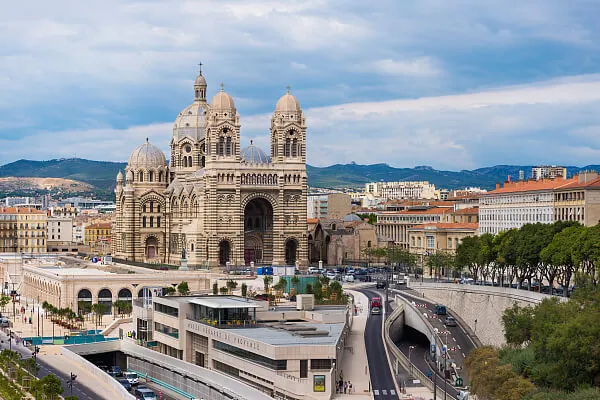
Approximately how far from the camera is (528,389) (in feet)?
203

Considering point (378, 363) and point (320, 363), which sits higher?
point (320, 363)

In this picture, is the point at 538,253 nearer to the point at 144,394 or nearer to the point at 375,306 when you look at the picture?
the point at 375,306

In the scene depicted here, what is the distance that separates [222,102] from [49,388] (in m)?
73.0

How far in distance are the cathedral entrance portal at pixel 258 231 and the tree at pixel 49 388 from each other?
70.8 meters

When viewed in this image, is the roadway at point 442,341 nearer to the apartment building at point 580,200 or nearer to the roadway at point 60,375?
the apartment building at point 580,200

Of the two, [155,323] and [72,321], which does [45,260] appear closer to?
[72,321]

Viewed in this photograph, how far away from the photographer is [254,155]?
141375mm

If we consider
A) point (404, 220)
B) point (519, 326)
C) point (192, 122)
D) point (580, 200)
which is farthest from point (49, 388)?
point (404, 220)

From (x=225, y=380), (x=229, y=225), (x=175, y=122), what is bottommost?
(x=225, y=380)

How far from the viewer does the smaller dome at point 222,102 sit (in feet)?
452

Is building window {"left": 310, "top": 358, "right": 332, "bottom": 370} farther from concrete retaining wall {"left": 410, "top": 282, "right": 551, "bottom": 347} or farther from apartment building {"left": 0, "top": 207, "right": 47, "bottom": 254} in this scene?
apartment building {"left": 0, "top": 207, "right": 47, "bottom": 254}

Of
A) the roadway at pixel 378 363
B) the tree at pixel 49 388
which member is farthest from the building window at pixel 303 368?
the tree at pixel 49 388

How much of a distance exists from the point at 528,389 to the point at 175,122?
331 ft

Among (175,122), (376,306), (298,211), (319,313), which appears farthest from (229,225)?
(319,313)
